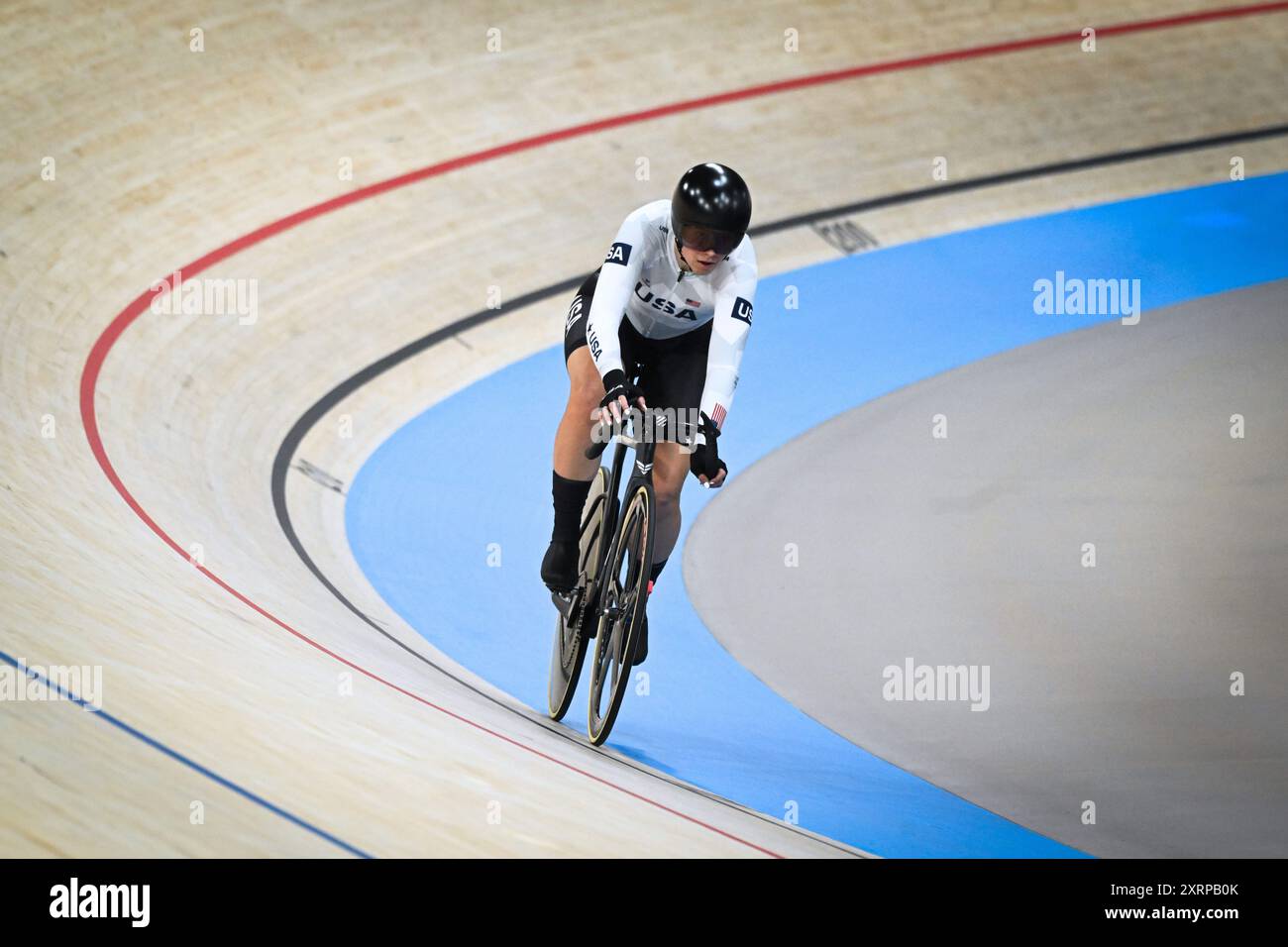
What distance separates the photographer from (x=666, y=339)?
3.27m

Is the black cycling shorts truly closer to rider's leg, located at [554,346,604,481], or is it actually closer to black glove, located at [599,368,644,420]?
rider's leg, located at [554,346,604,481]

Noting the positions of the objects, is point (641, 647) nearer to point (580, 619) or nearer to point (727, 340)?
point (580, 619)

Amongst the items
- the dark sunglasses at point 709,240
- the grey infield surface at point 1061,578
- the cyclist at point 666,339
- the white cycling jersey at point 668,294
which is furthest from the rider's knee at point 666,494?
the grey infield surface at point 1061,578

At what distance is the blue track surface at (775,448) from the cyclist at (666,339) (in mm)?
525

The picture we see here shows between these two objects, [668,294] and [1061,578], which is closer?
[668,294]

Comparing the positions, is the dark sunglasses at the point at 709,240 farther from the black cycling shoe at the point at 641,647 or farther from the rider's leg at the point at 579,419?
the black cycling shoe at the point at 641,647

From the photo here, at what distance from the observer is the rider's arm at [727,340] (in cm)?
302

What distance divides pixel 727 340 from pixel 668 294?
0.20m

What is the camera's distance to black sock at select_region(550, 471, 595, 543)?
11.0 feet

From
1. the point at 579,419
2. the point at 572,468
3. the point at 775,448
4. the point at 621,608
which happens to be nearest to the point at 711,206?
the point at 579,419

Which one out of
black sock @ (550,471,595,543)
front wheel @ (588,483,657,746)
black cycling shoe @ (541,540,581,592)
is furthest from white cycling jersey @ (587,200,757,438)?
black cycling shoe @ (541,540,581,592)

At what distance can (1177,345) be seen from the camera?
18.6ft
